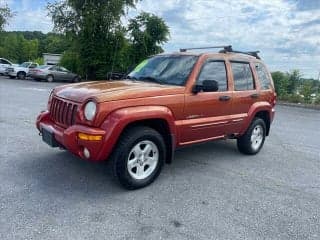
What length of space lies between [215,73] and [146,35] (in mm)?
20367

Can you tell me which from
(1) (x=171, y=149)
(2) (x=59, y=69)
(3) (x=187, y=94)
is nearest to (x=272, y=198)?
(1) (x=171, y=149)

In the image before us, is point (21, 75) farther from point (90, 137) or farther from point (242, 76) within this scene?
point (90, 137)

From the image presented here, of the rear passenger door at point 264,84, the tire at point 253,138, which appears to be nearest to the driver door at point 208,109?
the tire at point 253,138

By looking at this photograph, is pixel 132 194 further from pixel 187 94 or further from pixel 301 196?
pixel 301 196

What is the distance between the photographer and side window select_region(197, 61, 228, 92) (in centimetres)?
493

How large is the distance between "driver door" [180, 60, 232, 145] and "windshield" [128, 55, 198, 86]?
0.76 feet

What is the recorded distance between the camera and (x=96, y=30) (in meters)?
25.5

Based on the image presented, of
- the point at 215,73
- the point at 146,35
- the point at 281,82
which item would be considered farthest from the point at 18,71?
the point at 215,73

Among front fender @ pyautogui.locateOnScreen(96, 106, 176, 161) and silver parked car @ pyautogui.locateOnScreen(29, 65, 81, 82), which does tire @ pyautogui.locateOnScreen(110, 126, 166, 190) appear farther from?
silver parked car @ pyautogui.locateOnScreen(29, 65, 81, 82)

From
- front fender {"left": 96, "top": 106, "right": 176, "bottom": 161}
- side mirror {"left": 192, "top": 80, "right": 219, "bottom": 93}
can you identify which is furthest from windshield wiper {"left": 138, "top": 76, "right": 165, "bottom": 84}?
front fender {"left": 96, "top": 106, "right": 176, "bottom": 161}

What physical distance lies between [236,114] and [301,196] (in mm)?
1718

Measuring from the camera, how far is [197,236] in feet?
10.6

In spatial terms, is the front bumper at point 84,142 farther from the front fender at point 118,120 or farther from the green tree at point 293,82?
the green tree at point 293,82

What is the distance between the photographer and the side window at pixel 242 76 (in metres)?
5.54
